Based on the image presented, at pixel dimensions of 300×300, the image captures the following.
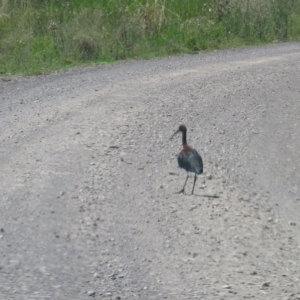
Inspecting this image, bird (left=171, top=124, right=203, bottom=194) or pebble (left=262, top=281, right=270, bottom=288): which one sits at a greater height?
bird (left=171, top=124, right=203, bottom=194)

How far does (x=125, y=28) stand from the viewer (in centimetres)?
1889

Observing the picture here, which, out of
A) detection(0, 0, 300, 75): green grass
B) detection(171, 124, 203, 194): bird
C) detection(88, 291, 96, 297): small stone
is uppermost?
detection(171, 124, 203, 194): bird

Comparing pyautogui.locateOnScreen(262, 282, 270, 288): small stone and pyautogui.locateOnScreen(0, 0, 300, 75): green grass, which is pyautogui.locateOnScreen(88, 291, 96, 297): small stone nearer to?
pyautogui.locateOnScreen(262, 282, 270, 288): small stone

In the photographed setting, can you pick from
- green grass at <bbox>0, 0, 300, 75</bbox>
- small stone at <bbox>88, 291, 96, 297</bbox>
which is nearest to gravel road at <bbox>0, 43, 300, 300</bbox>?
small stone at <bbox>88, 291, 96, 297</bbox>

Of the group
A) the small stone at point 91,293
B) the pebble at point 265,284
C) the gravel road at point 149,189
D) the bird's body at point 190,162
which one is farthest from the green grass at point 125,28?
the small stone at point 91,293

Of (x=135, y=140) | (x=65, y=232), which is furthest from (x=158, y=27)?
(x=65, y=232)

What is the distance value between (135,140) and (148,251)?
307 cm

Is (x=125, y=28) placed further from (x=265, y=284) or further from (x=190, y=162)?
(x=265, y=284)

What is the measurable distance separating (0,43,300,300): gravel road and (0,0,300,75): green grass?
11.3 feet

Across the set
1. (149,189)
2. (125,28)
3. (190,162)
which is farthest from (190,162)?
(125,28)

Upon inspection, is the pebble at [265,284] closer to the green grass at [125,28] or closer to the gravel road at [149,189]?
the gravel road at [149,189]

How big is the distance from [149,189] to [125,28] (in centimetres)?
1060

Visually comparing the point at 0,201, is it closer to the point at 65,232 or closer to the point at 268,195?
the point at 65,232

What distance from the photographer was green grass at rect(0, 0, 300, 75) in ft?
57.4
